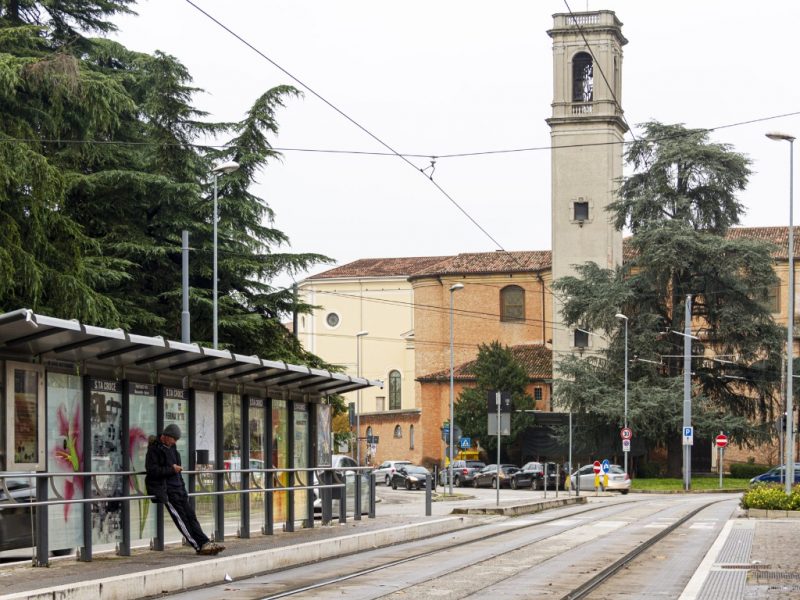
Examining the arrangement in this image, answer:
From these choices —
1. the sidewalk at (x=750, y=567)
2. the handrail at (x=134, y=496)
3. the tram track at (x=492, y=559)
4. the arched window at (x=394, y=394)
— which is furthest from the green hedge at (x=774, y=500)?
the arched window at (x=394, y=394)

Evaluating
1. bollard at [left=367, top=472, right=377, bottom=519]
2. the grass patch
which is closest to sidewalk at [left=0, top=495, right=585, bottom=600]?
bollard at [left=367, top=472, right=377, bottom=519]

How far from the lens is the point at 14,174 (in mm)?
27797

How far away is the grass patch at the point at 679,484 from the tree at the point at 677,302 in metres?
2.03

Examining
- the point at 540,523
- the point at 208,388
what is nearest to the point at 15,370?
the point at 208,388

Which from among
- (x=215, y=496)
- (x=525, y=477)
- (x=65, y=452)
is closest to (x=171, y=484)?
(x=65, y=452)

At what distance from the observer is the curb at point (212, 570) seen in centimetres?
1165

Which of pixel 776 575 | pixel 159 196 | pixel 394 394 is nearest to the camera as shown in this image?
pixel 776 575

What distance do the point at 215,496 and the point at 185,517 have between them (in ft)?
6.77

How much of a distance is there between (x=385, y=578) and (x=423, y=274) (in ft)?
262

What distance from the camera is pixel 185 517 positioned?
50.4 ft

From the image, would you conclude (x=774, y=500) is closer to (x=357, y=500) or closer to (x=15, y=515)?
(x=357, y=500)

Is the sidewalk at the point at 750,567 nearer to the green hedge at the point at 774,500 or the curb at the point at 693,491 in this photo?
the green hedge at the point at 774,500

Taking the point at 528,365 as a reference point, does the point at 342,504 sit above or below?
below

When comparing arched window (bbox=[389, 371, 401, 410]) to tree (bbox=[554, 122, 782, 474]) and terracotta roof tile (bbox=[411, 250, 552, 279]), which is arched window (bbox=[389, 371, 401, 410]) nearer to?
terracotta roof tile (bbox=[411, 250, 552, 279])
